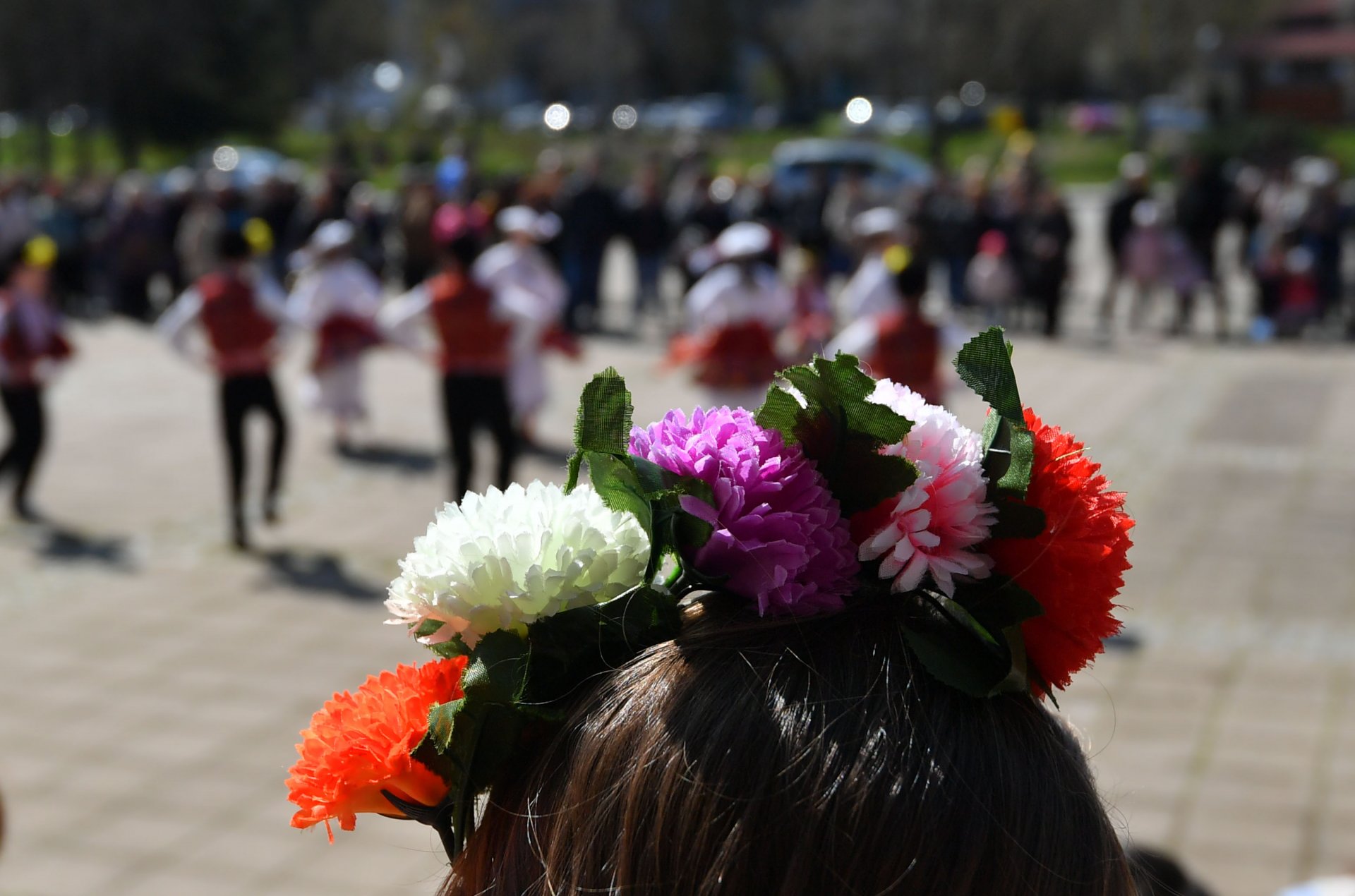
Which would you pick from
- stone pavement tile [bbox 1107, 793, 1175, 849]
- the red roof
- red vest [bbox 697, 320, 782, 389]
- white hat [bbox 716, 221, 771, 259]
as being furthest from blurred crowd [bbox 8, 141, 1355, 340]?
the red roof

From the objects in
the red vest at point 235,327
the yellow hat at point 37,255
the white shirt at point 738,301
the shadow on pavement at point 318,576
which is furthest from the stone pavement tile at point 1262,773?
the yellow hat at point 37,255

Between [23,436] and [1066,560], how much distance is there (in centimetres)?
852

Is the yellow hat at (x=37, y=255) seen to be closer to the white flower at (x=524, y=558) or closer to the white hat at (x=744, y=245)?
the white hat at (x=744, y=245)

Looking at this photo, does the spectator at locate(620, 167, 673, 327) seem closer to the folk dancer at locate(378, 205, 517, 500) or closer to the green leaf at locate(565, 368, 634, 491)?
the folk dancer at locate(378, 205, 517, 500)

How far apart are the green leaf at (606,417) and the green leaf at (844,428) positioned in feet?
0.37

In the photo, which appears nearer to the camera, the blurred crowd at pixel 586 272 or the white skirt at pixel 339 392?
the blurred crowd at pixel 586 272

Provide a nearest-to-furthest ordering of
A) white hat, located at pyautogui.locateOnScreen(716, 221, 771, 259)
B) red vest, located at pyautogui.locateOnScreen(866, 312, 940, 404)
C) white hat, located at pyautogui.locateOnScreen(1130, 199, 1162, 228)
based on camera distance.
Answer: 1. red vest, located at pyautogui.locateOnScreen(866, 312, 940, 404)
2. white hat, located at pyautogui.locateOnScreen(716, 221, 771, 259)
3. white hat, located at pyautogui.locateOnScreen(1130, 199, 1162, 228)

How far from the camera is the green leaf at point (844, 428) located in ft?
3.78

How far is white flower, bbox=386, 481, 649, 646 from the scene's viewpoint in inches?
47.2

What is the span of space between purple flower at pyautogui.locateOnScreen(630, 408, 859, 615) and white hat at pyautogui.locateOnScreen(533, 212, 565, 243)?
1243 centimetres

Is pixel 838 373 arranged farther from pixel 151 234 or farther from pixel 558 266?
pixel 151 234

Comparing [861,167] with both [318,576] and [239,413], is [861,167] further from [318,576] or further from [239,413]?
[318,576]

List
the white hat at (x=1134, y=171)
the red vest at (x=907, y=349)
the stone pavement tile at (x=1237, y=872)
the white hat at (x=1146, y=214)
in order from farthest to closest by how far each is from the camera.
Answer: the white hat at (x=1134, y=171)
the white hat at (x=1146, y=214)
the red vest at (x=907, y=349)
the stone pavement tile at (x=1237, y=872)

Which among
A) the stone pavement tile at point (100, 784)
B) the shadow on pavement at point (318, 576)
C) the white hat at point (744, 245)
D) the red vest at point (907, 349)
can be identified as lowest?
the shadow on pavement at point (318, 576)
